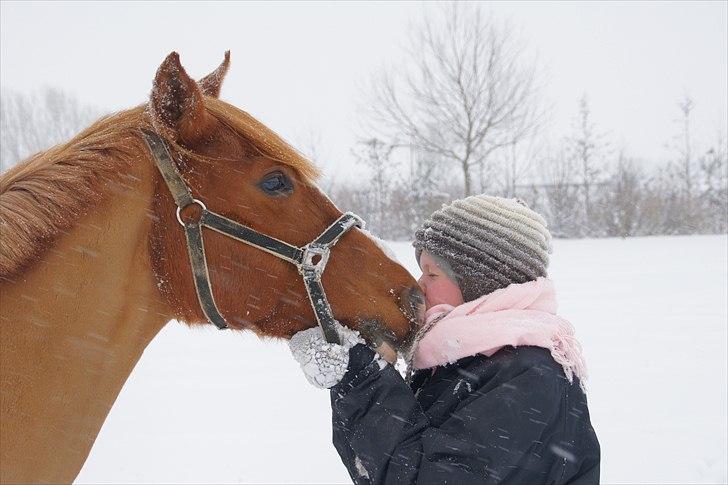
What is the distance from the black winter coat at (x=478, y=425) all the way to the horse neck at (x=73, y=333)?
66 cm

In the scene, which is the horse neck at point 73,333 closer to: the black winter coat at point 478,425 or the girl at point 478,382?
the girl at point 478,382

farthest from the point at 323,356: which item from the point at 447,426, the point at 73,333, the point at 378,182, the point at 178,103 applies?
the point at 378,182

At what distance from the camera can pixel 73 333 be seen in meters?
1.43

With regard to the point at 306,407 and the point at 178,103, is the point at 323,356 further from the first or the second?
the point at 306,407

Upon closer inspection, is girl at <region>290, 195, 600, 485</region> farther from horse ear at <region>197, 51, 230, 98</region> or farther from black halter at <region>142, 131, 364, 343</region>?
horse ear at <region>197, 51, 230, 98</region>

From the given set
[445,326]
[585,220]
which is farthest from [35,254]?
[585,220]

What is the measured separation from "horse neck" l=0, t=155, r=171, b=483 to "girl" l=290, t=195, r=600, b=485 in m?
0.52

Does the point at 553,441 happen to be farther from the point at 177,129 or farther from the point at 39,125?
the point at 39,125

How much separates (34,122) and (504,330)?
123 ft

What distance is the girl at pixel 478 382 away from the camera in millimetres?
1566

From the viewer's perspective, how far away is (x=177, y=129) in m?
1.58

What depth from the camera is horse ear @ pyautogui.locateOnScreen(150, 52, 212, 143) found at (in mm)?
1478

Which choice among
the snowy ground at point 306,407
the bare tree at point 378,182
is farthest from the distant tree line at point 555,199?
the snowy ground at point 306,407

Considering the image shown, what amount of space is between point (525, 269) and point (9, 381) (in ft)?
4.96
